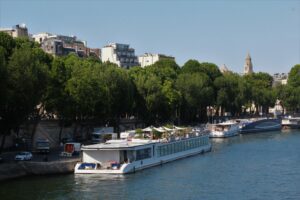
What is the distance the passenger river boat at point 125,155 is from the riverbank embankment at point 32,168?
4.15 ft

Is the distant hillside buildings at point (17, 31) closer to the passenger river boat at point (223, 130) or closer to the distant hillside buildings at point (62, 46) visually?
the distant hillside buildings at point (62, 46)

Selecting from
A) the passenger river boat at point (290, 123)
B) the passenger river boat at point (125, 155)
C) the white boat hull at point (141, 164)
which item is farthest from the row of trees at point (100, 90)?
the passenger river boat at point (290, 123)

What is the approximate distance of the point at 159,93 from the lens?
96.8 meters

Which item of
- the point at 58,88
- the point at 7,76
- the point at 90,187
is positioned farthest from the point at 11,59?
the point at 90,187

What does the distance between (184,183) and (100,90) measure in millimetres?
30217

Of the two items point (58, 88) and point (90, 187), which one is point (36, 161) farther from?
point (58, 88)

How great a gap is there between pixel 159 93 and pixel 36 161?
46002 mm

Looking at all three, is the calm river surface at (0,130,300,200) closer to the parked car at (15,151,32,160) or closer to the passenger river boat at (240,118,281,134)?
the parked car at (15,151,32,160)

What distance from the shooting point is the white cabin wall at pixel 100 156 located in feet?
176

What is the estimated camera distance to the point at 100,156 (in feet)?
176

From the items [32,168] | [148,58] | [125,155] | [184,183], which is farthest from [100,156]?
[148,58]

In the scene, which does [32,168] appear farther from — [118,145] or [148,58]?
[148,58]

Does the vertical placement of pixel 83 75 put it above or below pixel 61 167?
above

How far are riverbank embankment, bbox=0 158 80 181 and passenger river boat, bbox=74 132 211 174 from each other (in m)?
1.26
